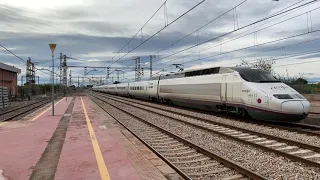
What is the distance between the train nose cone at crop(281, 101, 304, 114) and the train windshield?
223 cm

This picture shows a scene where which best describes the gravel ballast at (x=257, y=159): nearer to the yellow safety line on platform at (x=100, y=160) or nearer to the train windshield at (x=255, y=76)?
the yellow safety line on platform at (x=100, y=160)

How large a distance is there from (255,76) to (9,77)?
44.1 meters

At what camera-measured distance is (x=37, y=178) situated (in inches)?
215

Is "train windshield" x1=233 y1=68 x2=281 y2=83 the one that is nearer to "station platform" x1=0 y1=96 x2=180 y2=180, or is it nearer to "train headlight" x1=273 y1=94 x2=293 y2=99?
"train headlight" x1=273 y1=94 x2=293 y2=99

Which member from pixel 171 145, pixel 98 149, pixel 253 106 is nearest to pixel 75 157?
pixel 98 149

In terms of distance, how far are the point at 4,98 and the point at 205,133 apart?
64.5ft

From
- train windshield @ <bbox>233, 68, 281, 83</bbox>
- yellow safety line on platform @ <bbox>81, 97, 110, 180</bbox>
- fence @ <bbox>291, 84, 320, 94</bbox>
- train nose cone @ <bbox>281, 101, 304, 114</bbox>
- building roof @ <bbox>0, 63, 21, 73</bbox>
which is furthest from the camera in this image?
building roof @ <bbox>0, 63, 21, 73</bbox>

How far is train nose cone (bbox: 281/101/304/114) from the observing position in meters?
11.6

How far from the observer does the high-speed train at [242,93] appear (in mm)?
11867

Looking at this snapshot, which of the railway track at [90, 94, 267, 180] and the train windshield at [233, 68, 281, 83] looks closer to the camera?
the railway track at [90, 94, 267, 180]

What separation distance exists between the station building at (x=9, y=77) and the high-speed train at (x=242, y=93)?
30167 mm

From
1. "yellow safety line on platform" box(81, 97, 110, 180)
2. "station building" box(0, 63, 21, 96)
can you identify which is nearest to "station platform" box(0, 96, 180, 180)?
"yellow safety line on platform" box(81, 97, 110, 180)

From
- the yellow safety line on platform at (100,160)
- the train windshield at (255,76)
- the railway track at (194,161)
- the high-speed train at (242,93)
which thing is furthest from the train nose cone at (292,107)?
the yellow safety line on platform at (100,160)

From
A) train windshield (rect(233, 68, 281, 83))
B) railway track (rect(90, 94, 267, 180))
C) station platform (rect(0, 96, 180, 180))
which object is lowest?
railway track (rect(90, 94, 267, 180))
